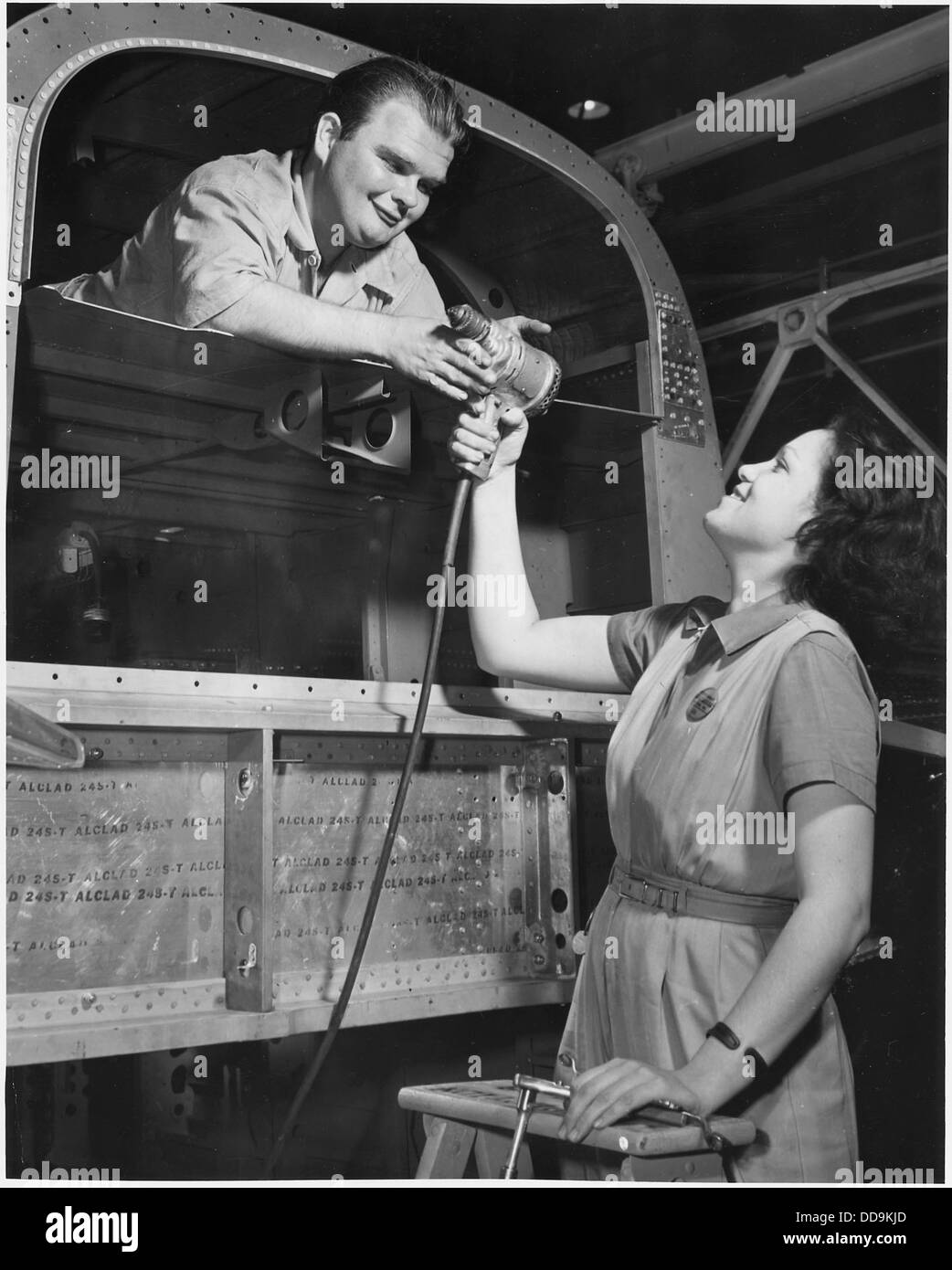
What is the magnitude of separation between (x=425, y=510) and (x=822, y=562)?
0.96 metres

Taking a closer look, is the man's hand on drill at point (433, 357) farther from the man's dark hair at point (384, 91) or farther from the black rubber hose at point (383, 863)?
the man's dark hair at point (384, 91)

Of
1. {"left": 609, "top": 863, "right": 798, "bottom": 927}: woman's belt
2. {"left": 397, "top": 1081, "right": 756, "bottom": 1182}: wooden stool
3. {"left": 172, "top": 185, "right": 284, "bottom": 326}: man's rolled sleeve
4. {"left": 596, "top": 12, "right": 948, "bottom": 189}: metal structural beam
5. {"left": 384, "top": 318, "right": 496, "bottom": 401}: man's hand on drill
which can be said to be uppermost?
{"left": 596, "top": 12, "right": 948, "bottom": 189}: metal structural beam

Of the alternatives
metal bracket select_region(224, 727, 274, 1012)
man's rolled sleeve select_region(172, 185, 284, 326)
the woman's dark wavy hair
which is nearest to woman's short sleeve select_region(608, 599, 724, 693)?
the woman's dark wavy hair

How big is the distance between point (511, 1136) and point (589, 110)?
2.13 metres

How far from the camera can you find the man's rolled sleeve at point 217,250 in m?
2.13

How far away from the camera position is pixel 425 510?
9.29 ft

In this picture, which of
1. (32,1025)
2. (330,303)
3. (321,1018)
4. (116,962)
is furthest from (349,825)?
(330,303)

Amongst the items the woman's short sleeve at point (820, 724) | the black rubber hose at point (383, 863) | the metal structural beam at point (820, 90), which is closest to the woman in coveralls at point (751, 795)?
the woman's short sleeve at point (820, 724)

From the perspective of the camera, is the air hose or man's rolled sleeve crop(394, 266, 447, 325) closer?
the air hose

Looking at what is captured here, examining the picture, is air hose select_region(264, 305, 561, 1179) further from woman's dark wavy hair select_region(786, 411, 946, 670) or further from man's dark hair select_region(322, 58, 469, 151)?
woman's dark wavy hair select_region(786, 411, 946, 670)

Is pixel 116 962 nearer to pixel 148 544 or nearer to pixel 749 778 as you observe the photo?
pixel 148 544

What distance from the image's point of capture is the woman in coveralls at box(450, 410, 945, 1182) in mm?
1933

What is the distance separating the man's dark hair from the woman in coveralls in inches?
23.7

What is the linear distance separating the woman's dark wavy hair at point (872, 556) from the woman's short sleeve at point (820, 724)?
0.13 m
